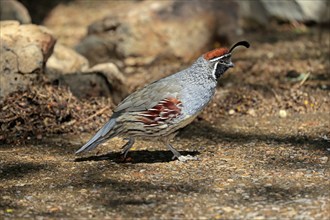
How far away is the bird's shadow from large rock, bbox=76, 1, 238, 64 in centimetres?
379

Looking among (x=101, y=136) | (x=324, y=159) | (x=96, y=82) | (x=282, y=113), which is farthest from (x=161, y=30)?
(x=324, y=159)

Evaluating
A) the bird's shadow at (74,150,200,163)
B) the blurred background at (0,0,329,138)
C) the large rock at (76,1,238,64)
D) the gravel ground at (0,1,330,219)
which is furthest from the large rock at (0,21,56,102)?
the large rock at (76,1,238,64)

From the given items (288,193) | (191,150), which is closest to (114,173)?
(191,150)

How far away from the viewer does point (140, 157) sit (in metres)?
6.82

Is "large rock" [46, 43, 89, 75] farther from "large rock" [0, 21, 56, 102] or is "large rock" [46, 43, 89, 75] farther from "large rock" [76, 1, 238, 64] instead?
"large rock" [76, 1, 238, 64]

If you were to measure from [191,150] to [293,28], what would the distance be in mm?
5553

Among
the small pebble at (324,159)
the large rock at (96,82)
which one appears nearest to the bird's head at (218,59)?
the small pebble at (324,159)

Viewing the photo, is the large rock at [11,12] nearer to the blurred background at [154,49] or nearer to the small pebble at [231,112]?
the blurred background at [154,49]

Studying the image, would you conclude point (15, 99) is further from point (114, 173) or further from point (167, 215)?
point (167, 215)

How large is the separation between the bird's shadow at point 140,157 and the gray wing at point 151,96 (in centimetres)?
50

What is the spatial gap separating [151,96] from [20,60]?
2.17 m

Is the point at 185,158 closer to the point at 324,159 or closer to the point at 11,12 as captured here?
the point at 324,159

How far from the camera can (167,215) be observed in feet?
17.0

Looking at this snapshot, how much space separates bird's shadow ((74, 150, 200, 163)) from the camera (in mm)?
6691
